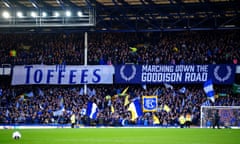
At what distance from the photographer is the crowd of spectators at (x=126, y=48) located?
48906 millimetres

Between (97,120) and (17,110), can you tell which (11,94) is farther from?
(97,120)

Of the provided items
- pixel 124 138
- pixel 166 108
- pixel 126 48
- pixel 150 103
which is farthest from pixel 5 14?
pixel 124 138

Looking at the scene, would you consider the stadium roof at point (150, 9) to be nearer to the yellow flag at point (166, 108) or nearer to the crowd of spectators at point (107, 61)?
the crowd of spectators at point (107, 61)

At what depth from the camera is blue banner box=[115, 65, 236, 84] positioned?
47312 mm

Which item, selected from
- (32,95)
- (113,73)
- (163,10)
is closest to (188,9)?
(163,10)

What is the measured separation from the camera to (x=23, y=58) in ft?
172

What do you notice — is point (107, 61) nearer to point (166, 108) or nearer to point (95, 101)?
point (95, 101)

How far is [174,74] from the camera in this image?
160 ft

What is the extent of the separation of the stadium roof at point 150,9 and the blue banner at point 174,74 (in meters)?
3.77

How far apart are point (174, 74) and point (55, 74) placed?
39.5ft

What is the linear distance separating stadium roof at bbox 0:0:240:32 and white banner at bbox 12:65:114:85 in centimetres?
485

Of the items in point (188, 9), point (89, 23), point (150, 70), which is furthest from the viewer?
point (150, 70)

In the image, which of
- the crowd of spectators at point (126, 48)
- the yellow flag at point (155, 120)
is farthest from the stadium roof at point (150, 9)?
the yellow flag at point (155, 120)

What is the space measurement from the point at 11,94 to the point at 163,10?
17817mm
